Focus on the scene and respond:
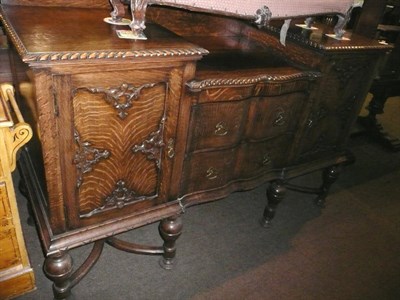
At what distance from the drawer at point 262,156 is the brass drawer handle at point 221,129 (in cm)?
18

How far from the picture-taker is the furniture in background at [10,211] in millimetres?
1241

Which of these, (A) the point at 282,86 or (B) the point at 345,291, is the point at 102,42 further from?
(B) the point at 345,291

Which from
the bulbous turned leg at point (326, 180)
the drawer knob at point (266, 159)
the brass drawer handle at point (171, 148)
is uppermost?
the brass drawer handle at point (171, 148)

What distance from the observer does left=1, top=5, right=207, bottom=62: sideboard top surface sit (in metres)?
0.99

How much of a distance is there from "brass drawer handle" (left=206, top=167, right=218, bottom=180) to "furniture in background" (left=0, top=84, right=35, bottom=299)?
32.2 inches

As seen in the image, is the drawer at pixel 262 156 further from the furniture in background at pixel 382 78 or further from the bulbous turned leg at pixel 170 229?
the furniture in background at pixel 382 78

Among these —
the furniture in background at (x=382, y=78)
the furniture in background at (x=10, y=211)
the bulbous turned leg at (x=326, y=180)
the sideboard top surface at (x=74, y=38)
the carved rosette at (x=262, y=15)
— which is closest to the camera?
the sideboard top surface at (x=74, y=38)

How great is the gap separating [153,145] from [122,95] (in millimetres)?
275

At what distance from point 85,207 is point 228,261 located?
105cm

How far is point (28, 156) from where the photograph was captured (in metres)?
1.58

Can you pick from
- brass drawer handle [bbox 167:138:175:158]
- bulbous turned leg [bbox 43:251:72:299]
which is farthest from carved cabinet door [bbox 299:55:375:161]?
bulbous turned leg [bbox 43:251:72:299]

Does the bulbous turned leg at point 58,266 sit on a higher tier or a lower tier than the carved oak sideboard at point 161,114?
lower

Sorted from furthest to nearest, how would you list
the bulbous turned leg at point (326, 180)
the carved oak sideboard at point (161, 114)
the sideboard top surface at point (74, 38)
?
the bulbous turned leg at point (326, 180) < the carved oak sideboard at point (161, 114) < the sideboard top surface at point (74, 38)

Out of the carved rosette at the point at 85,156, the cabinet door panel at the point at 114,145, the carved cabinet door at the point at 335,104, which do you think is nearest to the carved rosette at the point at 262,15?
the carved cabinet door at the point at 335,104
